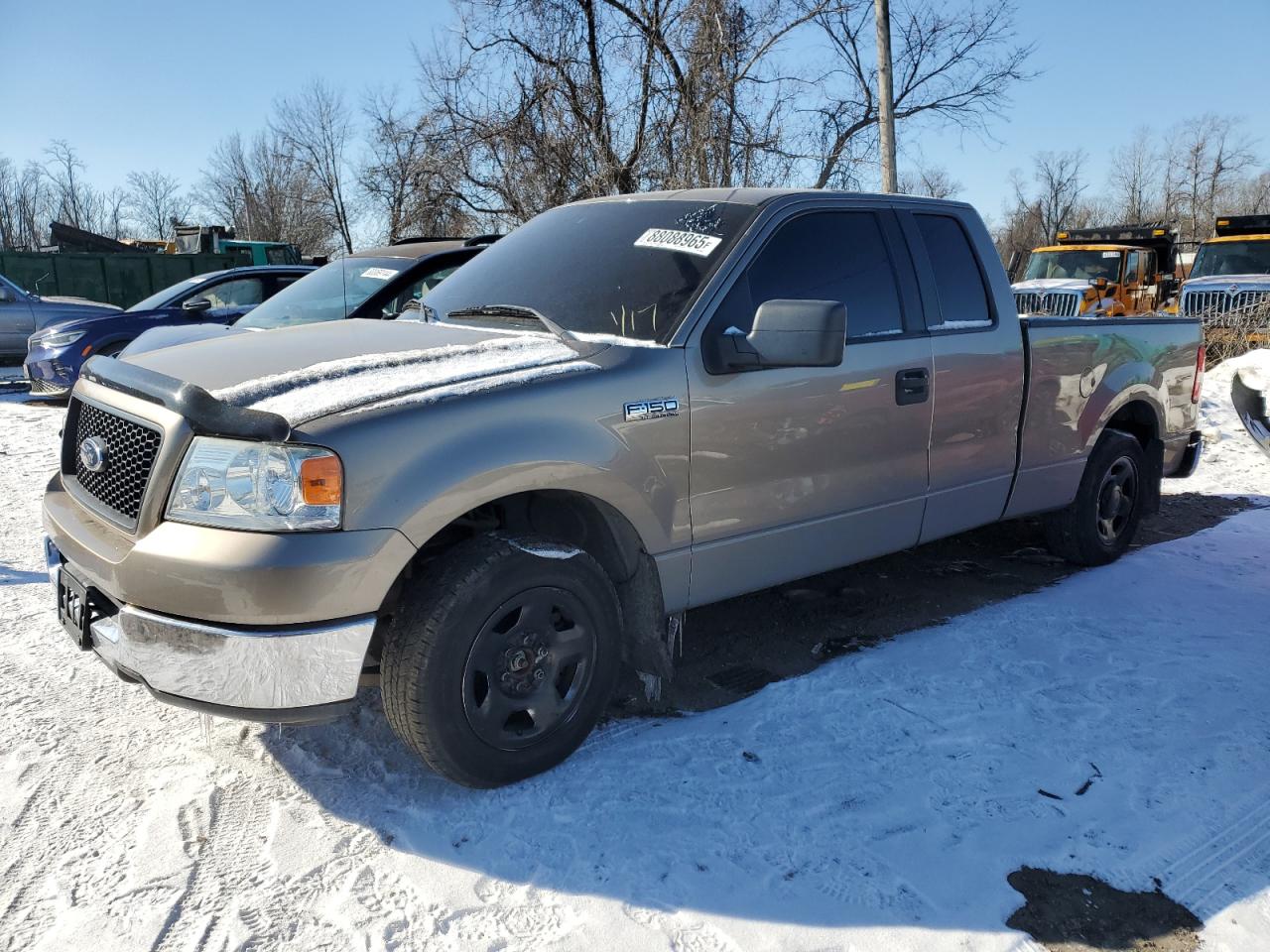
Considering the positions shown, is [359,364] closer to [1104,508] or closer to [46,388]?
[1104,508]

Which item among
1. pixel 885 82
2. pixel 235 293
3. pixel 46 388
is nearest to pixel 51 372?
pixel 46 388

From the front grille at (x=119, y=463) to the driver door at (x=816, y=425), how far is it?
165 cm

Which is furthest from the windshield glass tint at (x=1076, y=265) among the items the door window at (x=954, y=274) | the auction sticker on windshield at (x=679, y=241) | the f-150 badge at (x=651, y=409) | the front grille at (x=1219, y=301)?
the f-150 badge at (x=651, y=409)

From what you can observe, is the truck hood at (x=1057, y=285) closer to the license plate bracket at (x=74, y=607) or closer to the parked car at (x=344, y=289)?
the parked car at (x=344, y=289)

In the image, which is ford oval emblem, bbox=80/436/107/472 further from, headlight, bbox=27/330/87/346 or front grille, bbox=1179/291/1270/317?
front grille, bbox=1179/291/1270/317

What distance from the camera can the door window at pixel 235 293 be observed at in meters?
10.5

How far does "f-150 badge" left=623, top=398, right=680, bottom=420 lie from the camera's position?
3059 millimetres

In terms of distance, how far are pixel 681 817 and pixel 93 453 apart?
208cm

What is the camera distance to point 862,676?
3.81 m

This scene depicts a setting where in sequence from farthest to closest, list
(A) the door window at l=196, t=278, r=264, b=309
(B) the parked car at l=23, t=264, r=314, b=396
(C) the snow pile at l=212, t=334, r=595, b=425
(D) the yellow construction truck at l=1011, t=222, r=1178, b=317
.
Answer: (D) the yellow construction truck at l=1011, t=222, r=1178, b=317, (A) the door window at l=196, t=278, r=264, b=309, (B) the parked car at l=23, t=264, r=314, b=396, (C) the snow pile at l=212, t=334, r=595, b=425

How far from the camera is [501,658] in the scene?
9.46 ft

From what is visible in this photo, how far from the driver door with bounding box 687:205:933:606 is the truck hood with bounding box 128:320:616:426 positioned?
0.53 meters

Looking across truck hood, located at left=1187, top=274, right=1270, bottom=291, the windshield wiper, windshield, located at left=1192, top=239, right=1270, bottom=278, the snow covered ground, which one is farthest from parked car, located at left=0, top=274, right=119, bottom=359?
windshield, located at left=1192, top=239, right=1270, bottom=278

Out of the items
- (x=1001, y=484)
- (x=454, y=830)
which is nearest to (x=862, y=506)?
(x=1001, y=484)
